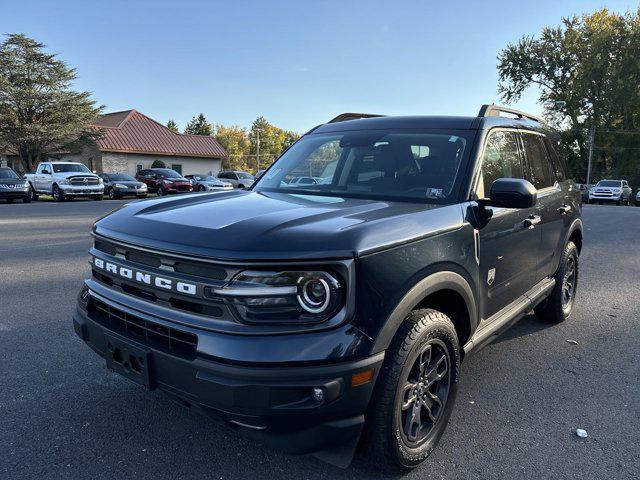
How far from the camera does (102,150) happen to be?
1549 inches

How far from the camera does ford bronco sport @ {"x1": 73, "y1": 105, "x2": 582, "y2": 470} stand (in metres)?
2.03

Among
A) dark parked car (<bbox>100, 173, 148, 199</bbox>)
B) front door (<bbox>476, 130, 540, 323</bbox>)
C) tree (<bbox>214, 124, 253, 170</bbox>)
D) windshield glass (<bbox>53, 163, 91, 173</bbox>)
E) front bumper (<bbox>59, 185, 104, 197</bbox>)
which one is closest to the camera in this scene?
front door (<bbox>476, 130, 540, 323</bbox>)

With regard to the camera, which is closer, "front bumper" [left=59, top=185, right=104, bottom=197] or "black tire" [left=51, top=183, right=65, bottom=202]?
"front bumper" [left=59, top=185, right=104, bottom=197]

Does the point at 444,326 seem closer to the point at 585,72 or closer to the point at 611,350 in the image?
the point at 611,350

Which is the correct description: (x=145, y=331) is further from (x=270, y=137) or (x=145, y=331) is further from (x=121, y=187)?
(x=270, y=137)

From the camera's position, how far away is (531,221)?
3684 mm

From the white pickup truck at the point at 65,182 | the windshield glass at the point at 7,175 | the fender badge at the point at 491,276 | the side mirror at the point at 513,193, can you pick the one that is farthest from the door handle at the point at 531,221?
the white pickup truck at the point at 65,182

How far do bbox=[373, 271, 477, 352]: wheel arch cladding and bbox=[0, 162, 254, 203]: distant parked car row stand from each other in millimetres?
18017

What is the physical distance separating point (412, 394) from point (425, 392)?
0.15m

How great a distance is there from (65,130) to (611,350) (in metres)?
41.5

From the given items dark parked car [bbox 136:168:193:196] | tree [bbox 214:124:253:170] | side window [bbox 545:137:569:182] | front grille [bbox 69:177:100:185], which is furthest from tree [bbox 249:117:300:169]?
side window [bbox 545:137:569:182]

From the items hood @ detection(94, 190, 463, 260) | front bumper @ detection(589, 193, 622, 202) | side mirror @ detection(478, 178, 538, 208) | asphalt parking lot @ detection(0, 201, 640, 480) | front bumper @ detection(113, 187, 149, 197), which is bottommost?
front bumper @ detection(589, 193, 622, 202)

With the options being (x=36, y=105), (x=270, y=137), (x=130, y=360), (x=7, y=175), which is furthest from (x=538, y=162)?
(x=270, y=137)

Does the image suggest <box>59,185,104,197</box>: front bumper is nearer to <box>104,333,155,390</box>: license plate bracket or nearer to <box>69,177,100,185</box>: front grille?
<box>69,177,100,185</box>: front grille
